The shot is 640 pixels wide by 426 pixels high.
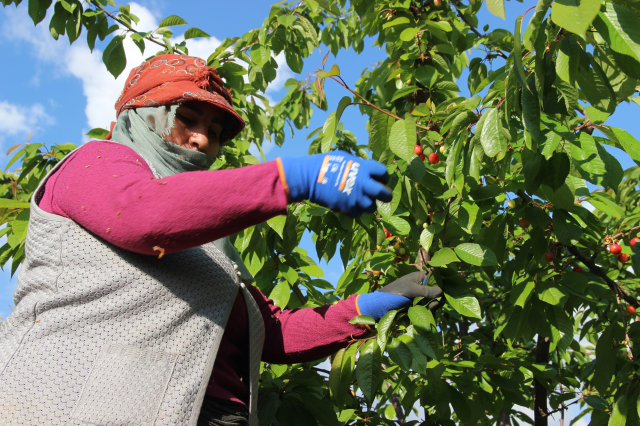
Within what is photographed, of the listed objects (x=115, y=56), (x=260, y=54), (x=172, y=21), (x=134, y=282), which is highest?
(x=172, y=21)

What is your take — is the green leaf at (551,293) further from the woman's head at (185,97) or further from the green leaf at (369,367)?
the woman's head at (185,97)

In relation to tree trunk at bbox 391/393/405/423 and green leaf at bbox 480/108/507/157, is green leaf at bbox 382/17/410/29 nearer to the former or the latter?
green leaf at bbox 480/108/507/157

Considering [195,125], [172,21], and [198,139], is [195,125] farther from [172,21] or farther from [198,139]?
[172,21]

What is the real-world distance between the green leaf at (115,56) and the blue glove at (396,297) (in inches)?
90.1

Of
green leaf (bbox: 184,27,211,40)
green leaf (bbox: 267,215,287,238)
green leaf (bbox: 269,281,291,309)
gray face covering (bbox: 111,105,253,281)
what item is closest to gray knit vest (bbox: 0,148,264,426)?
gray face covering (bbox: 111,105,253,281)

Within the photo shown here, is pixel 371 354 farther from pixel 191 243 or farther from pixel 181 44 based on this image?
pixel 181 44

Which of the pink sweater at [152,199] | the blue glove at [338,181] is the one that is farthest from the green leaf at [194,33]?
the blue glove at [338,181]

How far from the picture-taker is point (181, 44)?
3.09 m

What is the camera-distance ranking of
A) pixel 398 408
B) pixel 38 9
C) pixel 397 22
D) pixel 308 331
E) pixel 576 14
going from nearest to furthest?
pixel 576 14 → pixel 308 331 → pixel 397 22 → pixel 38 9 → pixel 398 408

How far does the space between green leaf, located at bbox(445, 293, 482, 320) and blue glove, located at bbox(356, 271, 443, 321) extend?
0.05 m

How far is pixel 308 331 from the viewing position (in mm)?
1565

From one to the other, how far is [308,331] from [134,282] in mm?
675

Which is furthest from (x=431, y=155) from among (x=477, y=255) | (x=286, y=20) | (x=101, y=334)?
(x=286, y=20)

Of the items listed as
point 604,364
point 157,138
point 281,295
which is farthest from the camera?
Answer: point 281,295
